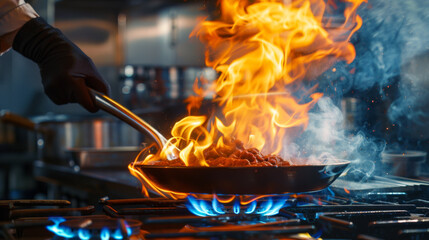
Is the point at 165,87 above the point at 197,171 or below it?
above

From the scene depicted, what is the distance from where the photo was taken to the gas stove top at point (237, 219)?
0.87 meters

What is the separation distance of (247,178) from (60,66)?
75 cm

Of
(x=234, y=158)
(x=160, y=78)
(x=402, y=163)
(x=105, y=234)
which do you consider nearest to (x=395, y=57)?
(x=402, y=163)

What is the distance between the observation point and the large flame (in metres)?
1.76

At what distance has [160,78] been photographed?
4695 mm

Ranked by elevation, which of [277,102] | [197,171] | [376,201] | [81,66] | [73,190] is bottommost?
[73,190]

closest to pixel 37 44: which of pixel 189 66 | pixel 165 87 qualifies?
pixel 165 87

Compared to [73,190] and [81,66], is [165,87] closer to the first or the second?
[73,190]

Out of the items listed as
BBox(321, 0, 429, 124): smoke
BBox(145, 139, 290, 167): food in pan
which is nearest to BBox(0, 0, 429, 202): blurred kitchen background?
BBox(321, 0, 429, 124): smoke

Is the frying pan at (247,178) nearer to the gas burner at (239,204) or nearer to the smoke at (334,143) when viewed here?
the gas burner at (239,204)

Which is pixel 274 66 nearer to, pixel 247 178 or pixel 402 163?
pixel 402 163

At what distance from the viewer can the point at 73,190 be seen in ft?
8.14

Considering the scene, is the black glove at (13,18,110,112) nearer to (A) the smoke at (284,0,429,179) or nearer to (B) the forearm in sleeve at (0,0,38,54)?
(B) the forearm in sleeve at (0,0,38,54)

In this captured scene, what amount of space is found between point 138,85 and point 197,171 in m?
3.67
